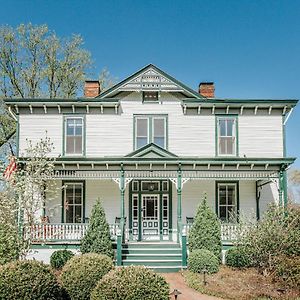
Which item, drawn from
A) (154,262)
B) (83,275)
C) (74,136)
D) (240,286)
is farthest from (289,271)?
(74,136)

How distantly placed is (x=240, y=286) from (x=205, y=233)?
12.5 ft

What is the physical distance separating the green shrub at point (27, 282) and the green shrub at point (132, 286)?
1.06 metres

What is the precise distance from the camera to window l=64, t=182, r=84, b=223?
21875 mm

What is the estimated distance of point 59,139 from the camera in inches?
885

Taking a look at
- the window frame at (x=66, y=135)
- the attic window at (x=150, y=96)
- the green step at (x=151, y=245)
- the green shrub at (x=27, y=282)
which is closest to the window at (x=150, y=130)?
the attic window at (x=150, y=96)

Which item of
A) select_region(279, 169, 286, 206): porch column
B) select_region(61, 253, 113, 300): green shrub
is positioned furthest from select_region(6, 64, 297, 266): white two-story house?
select_region(61, 253, 113, 300): green shrub

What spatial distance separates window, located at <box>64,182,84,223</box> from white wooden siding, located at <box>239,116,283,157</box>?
8130 millimetres

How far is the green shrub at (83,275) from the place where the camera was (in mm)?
11461

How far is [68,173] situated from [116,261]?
→ 4682 mm

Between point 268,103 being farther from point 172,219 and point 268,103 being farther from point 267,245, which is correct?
point 267,245

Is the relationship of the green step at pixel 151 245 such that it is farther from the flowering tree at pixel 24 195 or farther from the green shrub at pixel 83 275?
the green shrub at pixel 83 275

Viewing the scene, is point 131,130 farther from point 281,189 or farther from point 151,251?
point 281,189

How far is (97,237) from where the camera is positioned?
18.4m

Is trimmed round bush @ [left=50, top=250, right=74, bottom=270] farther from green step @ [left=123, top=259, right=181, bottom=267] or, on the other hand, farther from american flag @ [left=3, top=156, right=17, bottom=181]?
american flag @ [left=3, top=156, right=17, bottom=181]
